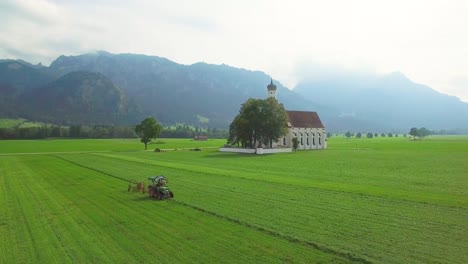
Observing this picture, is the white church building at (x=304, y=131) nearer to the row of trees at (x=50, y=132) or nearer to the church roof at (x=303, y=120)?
the church roof at (x=303, y=120)

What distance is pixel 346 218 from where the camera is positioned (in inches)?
856

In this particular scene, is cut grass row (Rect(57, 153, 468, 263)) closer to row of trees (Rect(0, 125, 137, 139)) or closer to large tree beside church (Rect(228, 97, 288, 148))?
large tree beside church (Rect(228, 97, 288, 148))

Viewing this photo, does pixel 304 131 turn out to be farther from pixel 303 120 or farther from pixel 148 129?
pixel 148 129

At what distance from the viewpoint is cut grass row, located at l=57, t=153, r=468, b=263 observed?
53.1 ft

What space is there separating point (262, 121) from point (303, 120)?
31.3 metres

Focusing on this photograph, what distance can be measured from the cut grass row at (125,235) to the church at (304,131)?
3226 inches

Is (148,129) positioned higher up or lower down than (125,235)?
higher up

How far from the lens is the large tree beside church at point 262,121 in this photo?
89.1 metres

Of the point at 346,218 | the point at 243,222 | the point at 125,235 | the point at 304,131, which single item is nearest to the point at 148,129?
the point at 304,131

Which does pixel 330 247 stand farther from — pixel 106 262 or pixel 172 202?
pixel 172 202

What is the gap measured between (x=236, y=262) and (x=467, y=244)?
10.2 meters

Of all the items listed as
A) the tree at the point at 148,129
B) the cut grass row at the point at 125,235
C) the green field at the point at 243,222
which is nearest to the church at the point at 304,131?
the tree at the point at 148,129

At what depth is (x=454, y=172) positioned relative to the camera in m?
43.8

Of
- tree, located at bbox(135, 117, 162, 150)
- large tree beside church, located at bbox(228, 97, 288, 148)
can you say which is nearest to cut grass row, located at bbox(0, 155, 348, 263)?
large tree beside church, located at bbox(228, 97, 288, 148)
